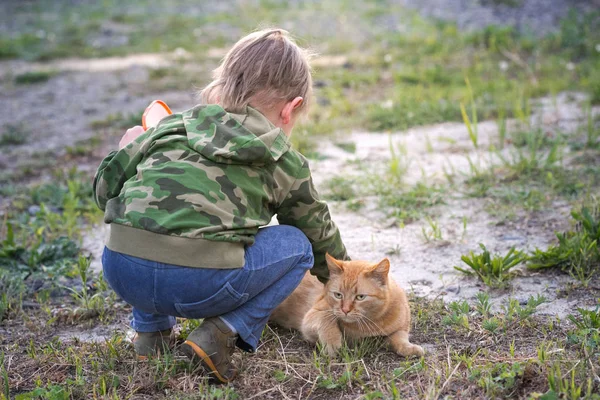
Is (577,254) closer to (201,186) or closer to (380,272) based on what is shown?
(380,272)

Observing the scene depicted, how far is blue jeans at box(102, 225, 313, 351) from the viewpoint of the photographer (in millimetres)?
2445

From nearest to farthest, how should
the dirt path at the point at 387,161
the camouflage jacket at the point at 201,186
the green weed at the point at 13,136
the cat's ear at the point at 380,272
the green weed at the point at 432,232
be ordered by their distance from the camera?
the camouflage jacket at the point at 201,186 < the cat's ear at the point at 380,272 < the dirt path at the point at 387,161 < the green weed at the point at 432,232 < the green weed at the point at 13,136

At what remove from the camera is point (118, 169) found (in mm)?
2674

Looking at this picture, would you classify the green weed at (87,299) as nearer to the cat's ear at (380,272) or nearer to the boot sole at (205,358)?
the boot sole at (205,358)

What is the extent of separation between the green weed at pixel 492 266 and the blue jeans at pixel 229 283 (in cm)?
112

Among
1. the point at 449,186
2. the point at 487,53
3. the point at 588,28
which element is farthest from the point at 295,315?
the point at 588,28

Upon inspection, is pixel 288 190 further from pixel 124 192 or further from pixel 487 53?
pixel 487 53

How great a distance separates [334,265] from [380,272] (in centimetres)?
20

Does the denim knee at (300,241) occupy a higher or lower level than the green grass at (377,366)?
higher

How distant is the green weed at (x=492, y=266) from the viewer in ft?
11.2

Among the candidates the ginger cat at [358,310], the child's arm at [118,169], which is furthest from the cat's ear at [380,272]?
the child's arm at [118,169]

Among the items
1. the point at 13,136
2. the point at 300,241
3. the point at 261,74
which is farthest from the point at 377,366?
the point at 13,136

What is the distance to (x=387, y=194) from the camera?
4.67 m

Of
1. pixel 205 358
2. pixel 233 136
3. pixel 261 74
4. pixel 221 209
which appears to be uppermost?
pixel 261 74
